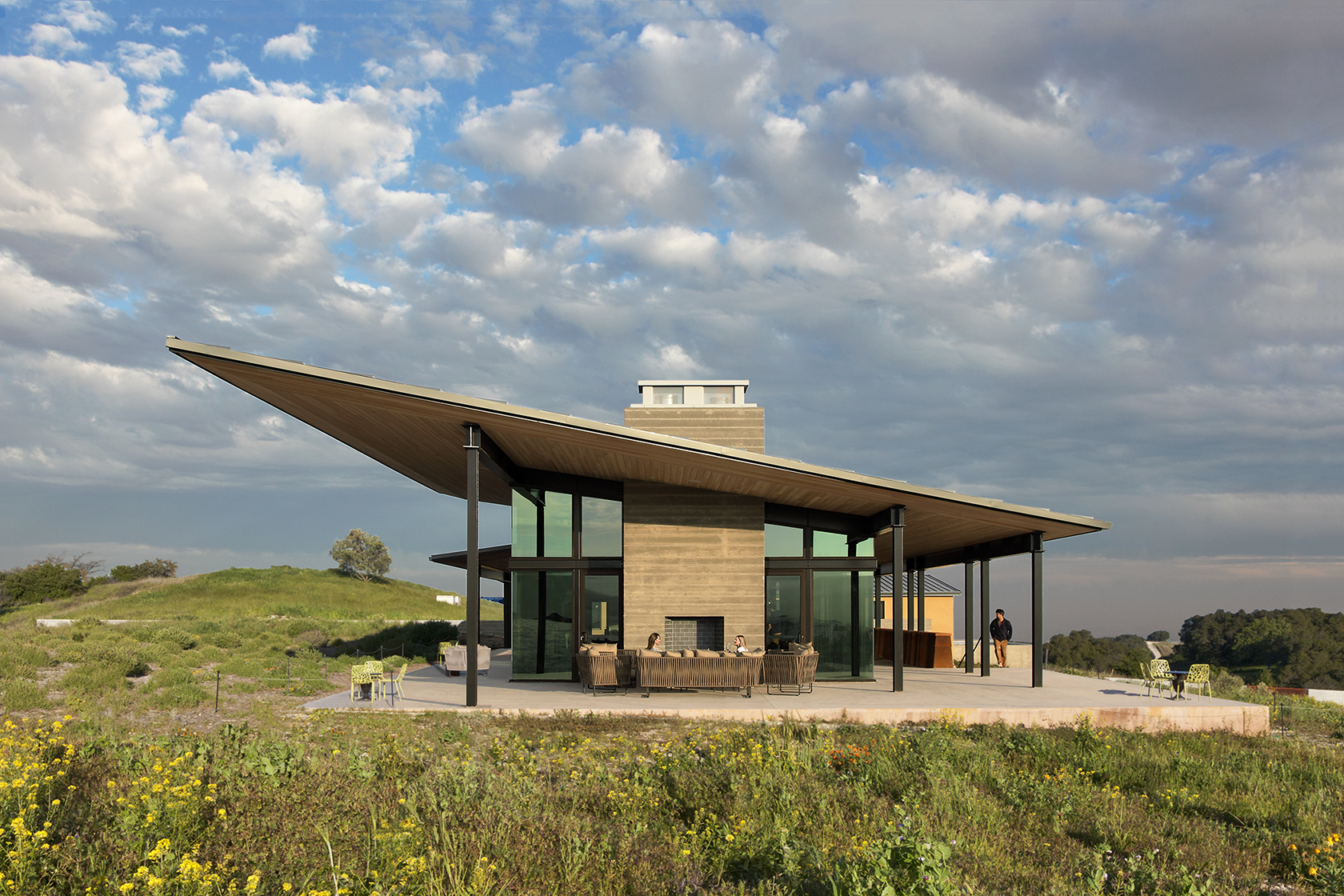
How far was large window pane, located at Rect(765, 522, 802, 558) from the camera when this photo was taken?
15.5 meters

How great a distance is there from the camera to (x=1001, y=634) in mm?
19859

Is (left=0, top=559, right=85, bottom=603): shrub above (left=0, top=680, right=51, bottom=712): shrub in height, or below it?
below

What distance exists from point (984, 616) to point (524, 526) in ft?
33.9

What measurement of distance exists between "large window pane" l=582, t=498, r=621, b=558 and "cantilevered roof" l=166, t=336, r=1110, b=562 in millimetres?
617

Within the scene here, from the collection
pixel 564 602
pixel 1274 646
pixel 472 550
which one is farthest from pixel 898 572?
pixel 1274 646

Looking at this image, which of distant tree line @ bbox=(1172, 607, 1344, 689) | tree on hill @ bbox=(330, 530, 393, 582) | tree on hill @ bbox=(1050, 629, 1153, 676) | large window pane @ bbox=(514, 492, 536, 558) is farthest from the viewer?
tree on hill @ bbox=(330, 530, 393, 582)

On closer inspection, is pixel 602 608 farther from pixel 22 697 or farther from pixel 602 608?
pixel 22 697

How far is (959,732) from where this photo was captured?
9250mm

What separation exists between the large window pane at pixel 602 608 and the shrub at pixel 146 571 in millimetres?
44588

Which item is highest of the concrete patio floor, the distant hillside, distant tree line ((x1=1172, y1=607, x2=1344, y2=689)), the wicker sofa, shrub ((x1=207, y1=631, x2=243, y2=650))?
the wicker sofa

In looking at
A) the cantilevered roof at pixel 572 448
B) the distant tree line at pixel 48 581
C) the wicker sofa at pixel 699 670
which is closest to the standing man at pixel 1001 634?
the cantilevered roof at pixel 572 448

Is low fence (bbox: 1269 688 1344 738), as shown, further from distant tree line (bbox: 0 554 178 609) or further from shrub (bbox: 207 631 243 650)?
distant tree line (bbox: 0 554 178 609)

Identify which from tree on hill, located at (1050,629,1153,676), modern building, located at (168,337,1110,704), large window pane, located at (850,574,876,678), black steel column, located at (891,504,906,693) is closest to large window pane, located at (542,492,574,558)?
modern building, located at (168,337,1110,704)

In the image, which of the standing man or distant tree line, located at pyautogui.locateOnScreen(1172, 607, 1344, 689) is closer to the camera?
the standing man
